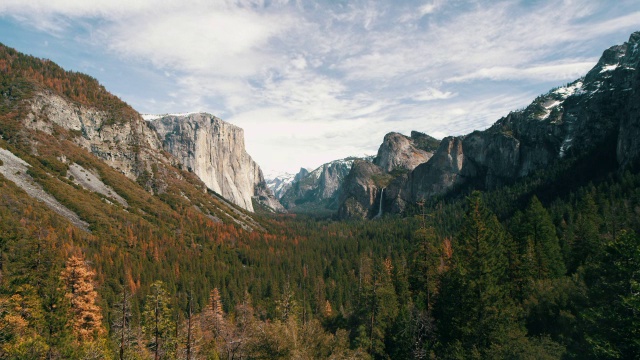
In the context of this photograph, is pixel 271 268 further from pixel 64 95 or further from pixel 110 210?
pixel 64 95

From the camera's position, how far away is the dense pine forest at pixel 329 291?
86.7 ft

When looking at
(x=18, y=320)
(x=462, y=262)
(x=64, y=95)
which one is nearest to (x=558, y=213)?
(x=462, y=262)

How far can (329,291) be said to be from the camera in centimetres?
9744

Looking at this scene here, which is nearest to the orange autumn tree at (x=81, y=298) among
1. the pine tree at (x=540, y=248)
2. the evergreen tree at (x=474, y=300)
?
the evergreen tree at (x=474, y=300)

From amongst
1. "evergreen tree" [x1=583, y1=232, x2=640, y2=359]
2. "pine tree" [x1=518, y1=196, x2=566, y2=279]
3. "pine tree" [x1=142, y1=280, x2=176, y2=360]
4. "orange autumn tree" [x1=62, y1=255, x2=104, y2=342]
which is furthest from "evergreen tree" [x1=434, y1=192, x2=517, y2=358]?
"orange autumn tree" [x1=62, y1=255, x2=104, y2=342]

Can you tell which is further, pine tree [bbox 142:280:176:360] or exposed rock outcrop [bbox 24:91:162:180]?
exposed rock outcrop [bbox 24:91:162:180]

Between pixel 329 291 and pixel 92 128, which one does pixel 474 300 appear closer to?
pixel 329 291

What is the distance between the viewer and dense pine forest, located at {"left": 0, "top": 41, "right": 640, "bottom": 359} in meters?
26.4

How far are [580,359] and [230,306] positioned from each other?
8098cm

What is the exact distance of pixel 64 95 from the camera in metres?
183

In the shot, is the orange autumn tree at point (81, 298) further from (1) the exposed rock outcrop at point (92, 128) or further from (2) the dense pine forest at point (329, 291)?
(1) the exposed rock outcrop at point (92, 128)

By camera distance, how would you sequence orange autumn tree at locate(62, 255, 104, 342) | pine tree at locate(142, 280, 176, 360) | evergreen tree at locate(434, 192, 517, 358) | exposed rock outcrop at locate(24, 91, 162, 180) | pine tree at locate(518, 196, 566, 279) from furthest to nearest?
exposed rock outcrop at locate(24, 91, 162, 180)
pine tree at locate(518, 196, 566, 279)
orange autumn tree at locate(62, 255, 104, 342)
evergreen tree at locate(434, 192, 517, 358)
pine tree at locate(142, 280, 176, 360)

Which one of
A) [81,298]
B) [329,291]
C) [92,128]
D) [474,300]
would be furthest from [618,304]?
[92,128]

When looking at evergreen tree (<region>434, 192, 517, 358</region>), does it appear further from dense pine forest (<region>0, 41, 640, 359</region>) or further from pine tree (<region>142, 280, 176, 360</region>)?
pine tree (<region>142, 280, 176, 360</region>)
